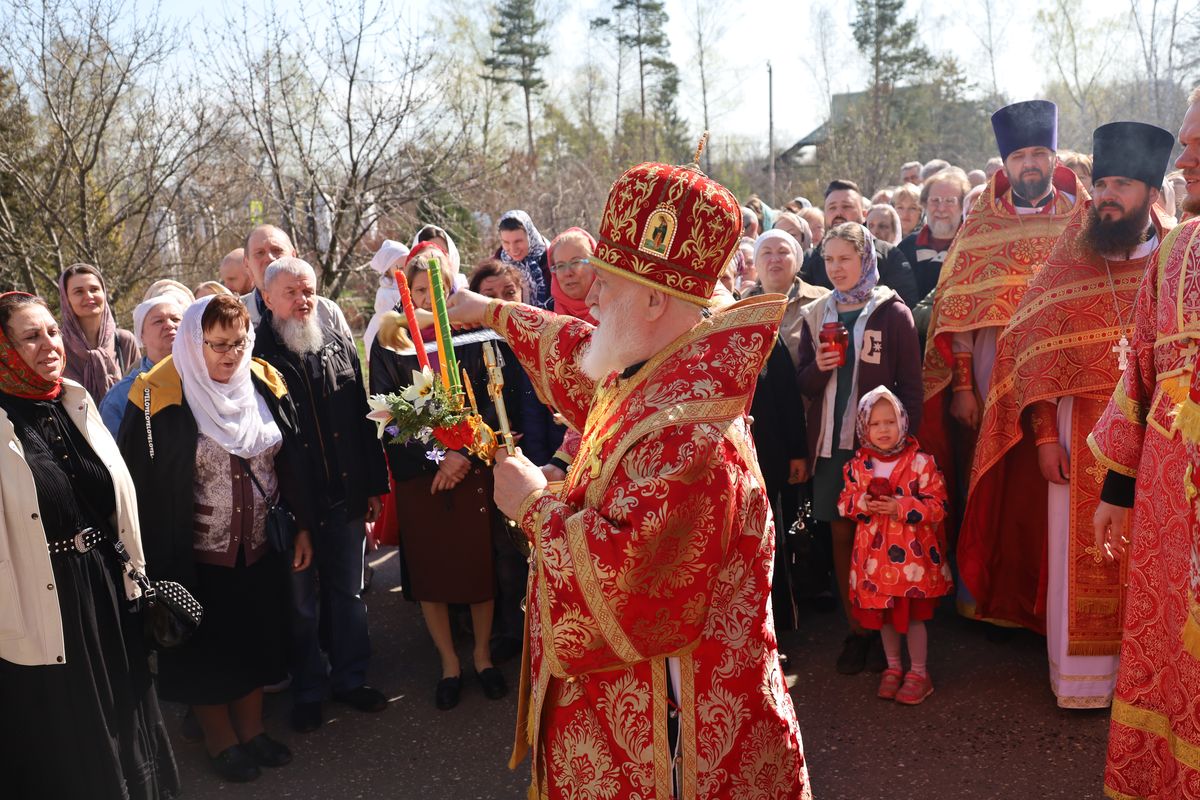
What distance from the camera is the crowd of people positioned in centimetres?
232

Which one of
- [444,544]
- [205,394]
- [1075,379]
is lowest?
[444,544]

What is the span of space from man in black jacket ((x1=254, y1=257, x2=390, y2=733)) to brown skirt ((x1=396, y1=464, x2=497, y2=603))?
184mm

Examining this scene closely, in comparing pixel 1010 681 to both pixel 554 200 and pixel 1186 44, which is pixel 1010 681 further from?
pixel 1186 44

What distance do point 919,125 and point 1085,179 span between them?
31453 mm

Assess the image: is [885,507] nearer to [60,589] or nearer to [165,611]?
[165,611]

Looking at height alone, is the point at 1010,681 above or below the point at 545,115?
below

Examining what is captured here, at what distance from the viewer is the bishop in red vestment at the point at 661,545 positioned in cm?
216

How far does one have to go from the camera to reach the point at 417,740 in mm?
4504

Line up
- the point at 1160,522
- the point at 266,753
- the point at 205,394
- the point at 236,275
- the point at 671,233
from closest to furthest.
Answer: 1. the point at 671,233
2. the point at 1160,522
3. the point at 205,394
4. the point at 266,753
5. the point at 236,275

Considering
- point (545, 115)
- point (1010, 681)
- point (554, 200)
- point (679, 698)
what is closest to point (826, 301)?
point (1010, 681)

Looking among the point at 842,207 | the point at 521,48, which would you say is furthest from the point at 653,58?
the point at 842,207

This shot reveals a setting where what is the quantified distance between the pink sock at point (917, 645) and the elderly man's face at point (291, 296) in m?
3.07

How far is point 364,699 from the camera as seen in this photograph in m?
4.83

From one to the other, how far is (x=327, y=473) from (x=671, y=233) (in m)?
2.89
